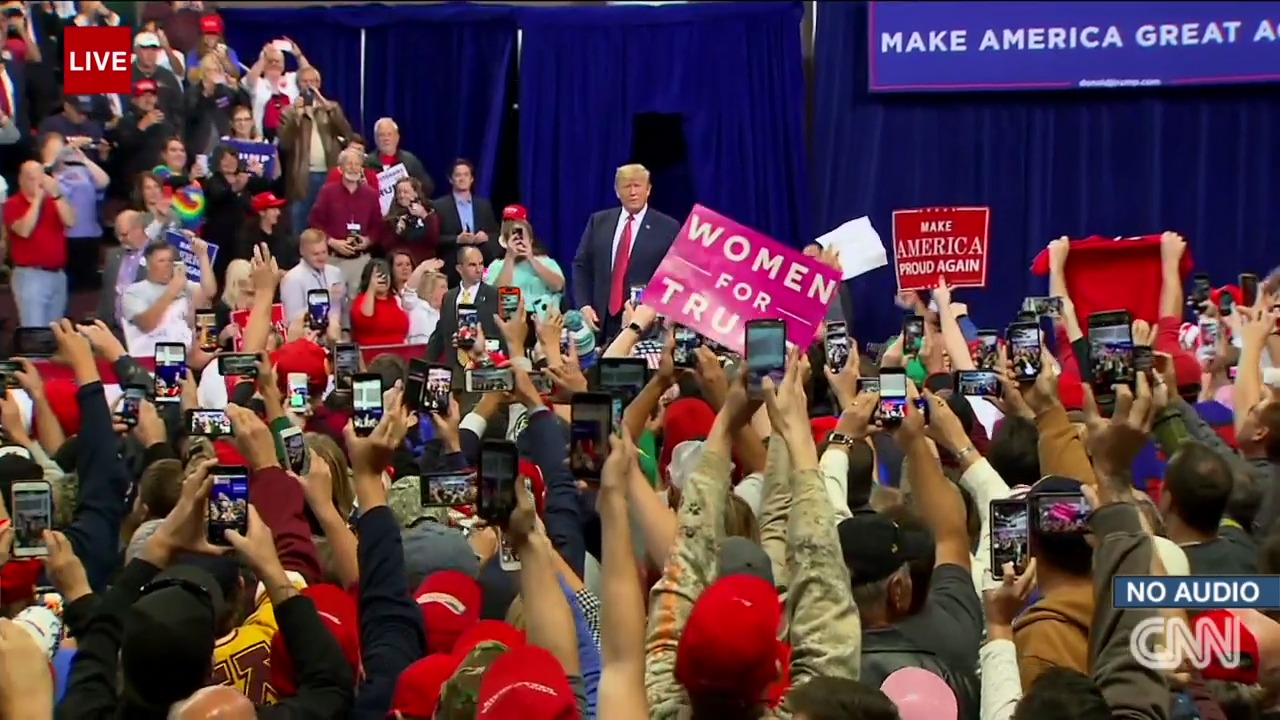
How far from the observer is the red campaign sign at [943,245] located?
983 centimetres

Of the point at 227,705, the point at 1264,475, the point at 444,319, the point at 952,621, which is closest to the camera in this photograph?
the point at 227,705

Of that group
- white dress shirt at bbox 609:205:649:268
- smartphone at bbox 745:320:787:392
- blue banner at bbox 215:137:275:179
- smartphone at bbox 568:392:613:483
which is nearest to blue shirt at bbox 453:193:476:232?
blue banner at bbox 215:137:275:179

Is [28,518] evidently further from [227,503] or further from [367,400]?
[367,400]

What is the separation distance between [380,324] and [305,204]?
2249 millimetres

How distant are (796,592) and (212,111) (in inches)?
406

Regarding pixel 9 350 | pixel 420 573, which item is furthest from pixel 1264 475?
pixel 9 350

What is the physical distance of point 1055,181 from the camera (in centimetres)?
1388

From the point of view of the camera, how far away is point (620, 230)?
10969mm

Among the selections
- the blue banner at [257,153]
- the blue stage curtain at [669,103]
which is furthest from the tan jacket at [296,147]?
the blue stage curtain at [669,103]

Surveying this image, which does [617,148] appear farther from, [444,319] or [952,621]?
[952,621]

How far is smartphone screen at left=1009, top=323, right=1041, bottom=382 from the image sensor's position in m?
4.65

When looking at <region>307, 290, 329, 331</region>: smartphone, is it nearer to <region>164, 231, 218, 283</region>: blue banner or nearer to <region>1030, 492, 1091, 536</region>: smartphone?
<region>164, 231, 218, 283</region>: blue banner

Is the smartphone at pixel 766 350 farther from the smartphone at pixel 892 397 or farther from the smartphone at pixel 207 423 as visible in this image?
the smartphone at pixel 207 423

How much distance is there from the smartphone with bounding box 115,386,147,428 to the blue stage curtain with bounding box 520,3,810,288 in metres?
8.53
